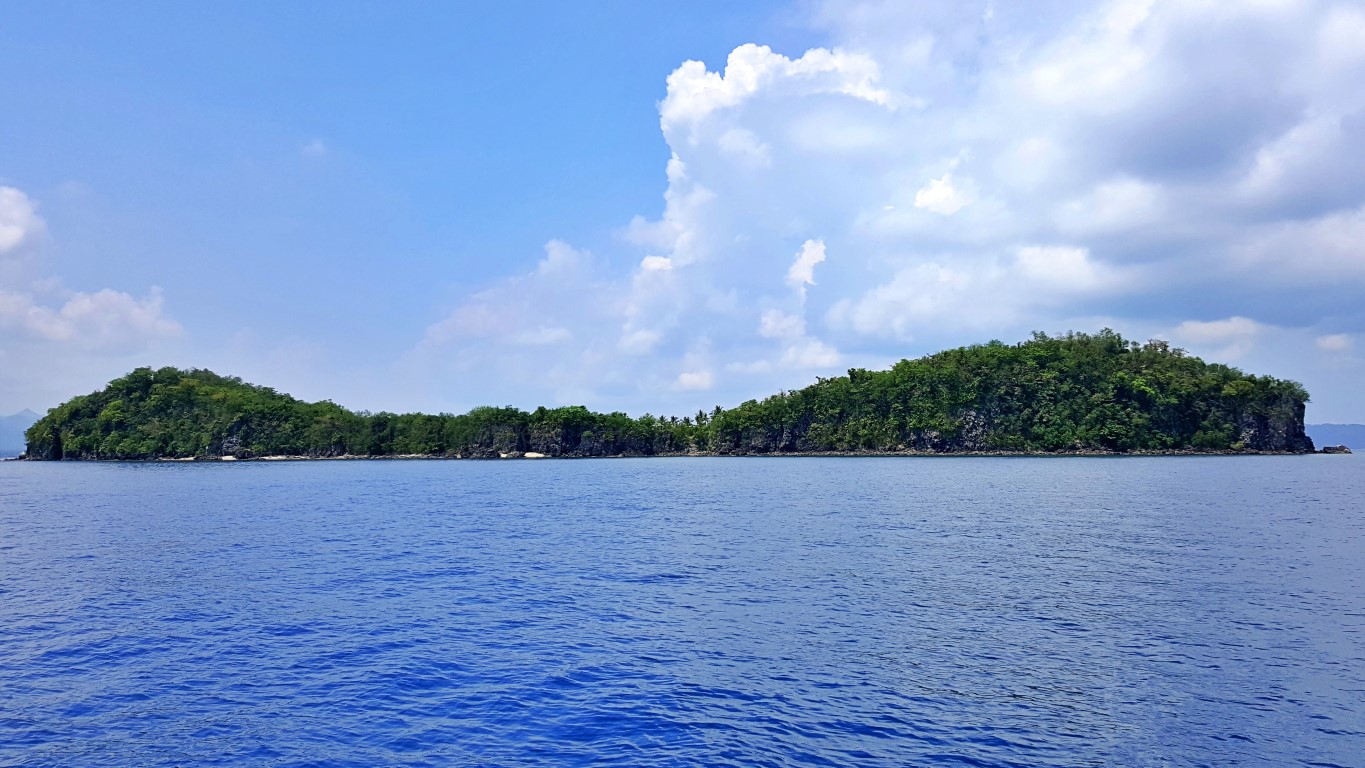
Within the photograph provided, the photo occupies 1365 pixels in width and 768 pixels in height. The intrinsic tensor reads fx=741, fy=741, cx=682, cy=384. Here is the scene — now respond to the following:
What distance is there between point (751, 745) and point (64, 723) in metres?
17.3

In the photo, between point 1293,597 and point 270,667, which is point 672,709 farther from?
point 1293,597

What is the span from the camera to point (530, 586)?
35.8 metres

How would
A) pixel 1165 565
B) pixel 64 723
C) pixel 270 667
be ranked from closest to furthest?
pixel 64 723, pixel 270 667, pixel 1165 565

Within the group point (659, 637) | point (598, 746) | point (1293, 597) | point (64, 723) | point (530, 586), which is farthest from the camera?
point (530, 586)

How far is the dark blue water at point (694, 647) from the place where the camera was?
17.4 meters

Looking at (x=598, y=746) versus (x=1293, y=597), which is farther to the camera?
(x=1293, y=597)

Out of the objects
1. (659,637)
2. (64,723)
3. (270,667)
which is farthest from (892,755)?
(64,723)

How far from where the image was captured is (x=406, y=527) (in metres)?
61.8

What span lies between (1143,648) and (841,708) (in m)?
12.0

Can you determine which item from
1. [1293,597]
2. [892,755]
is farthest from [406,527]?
[1293,597]

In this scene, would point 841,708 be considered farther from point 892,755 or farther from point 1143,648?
point 1143,648

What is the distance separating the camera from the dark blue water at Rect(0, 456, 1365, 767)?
685 inches

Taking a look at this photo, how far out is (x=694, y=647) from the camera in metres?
24.6

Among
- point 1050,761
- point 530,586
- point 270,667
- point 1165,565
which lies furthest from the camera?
point 1165,565
